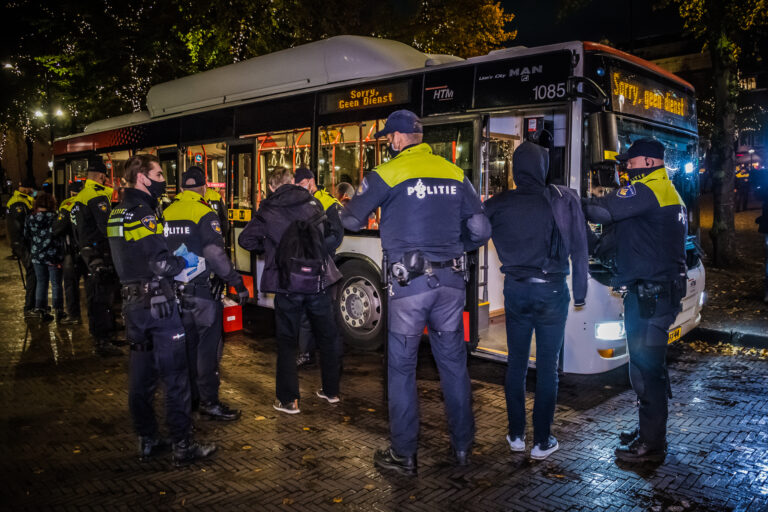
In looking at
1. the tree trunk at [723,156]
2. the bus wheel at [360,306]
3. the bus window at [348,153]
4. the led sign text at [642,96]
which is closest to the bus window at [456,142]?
the bus window at [348,153]

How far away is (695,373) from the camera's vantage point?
6633 millimetres

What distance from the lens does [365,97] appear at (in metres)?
7.42

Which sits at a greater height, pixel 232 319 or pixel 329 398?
pixel 232 319

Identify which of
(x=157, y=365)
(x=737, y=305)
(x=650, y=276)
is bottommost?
(x=737, y=305)

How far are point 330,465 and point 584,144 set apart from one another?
347cm

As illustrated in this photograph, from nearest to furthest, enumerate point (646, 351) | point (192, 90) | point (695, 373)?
point (646, 351) → point (695, 373) → point (192, 90)

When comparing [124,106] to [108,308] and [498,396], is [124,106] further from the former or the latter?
[498,396]

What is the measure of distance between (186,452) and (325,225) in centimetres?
221

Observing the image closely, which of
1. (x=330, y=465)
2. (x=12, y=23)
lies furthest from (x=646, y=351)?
(x=12, y=23)

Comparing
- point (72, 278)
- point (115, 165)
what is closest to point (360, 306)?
point (72, 278)

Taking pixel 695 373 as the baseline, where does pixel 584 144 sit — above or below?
above

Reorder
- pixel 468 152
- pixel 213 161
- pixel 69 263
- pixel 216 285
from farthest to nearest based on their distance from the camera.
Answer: pixel 213 161, pixel 69 263, pixel 468 152, pixel 216 285

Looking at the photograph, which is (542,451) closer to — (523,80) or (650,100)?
(523,80)

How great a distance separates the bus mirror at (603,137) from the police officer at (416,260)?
168cm
